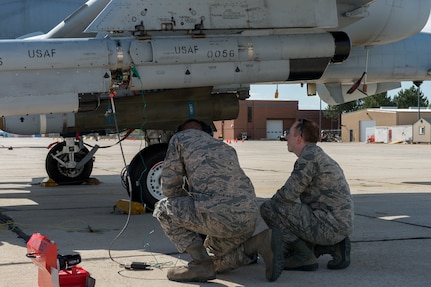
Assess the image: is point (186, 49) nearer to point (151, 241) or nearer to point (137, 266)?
point (151, 241)

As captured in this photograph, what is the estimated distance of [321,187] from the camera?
18.0ft

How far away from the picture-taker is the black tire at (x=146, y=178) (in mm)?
8875

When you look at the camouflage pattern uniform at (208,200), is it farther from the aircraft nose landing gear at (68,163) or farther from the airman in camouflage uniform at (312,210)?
the aircraft nose landing gear at (68,163)

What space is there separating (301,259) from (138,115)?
462 cm

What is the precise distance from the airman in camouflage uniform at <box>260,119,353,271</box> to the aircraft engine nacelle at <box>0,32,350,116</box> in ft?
A: 10.4

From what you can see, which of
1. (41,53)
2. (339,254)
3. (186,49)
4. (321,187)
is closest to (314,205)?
(321,187)

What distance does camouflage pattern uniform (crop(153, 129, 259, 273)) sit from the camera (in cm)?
493

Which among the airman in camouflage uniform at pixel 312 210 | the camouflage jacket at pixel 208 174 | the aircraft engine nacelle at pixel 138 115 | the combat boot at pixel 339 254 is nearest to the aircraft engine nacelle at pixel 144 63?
the aircraft engine nacelle at pixel 138 115

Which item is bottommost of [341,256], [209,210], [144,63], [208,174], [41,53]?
[341,256]

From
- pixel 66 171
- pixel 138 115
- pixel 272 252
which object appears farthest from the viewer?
pixel 66 171

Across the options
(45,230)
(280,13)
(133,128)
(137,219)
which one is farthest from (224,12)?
(45,230)

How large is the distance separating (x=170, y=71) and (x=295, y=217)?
3.65 metres

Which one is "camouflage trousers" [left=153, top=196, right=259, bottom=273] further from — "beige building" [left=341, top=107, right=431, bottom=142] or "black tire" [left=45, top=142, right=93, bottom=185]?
"beige building" [left=341, top=107, right=431, bottom=142]

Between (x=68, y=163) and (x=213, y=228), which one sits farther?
(x=68, y=163)
